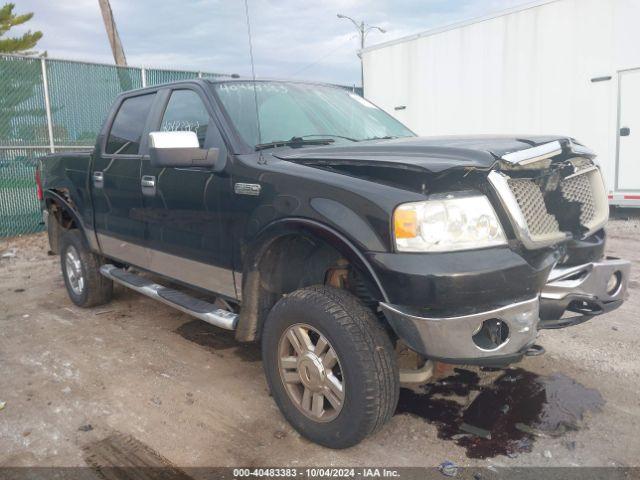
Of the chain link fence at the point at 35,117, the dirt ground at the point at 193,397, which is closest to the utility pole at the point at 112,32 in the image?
the chain link fence at the point at 35,117

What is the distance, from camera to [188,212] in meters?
3.69

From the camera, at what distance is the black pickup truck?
2.49m

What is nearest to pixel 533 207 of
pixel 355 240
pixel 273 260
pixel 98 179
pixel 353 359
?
pixel 355 240

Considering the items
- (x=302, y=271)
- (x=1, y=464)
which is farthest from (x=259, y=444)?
(x=1, y=464)

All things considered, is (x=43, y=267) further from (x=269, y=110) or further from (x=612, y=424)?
(x=612, y=424)

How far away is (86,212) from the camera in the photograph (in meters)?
5.10

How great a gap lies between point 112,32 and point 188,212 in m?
11.5

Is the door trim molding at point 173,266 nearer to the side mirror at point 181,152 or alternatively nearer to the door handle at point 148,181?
the door handle at point 148,181

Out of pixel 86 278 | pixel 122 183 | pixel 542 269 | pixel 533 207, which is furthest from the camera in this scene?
pixel 86 278

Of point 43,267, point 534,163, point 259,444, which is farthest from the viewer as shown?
point 43,267

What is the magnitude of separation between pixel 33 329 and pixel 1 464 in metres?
2.32

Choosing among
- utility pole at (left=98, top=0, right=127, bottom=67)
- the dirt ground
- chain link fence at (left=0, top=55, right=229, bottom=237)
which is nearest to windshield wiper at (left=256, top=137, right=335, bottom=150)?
the dirt ground

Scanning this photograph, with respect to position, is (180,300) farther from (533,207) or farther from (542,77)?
(542,77)

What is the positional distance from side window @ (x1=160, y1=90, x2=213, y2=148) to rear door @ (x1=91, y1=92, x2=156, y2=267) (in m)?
A: 0.31
